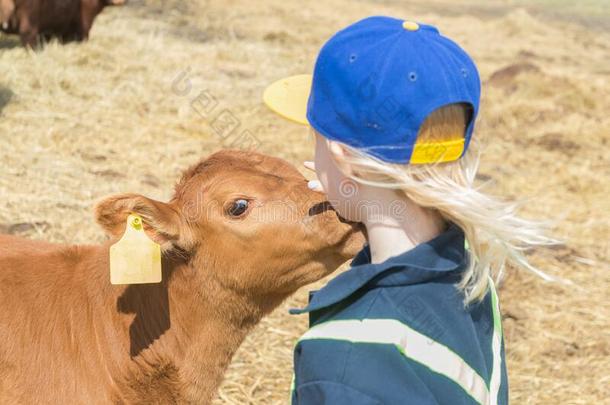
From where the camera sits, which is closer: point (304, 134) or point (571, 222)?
point (571, 222)

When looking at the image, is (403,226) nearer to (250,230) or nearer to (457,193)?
(457,193)

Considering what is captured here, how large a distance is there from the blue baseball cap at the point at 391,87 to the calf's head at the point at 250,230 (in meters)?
0.83

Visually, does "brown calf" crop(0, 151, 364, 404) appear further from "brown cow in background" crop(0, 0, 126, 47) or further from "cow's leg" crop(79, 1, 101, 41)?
"cow's leg" crop(79, 1, 101, 41)

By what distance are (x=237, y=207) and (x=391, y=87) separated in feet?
3.60

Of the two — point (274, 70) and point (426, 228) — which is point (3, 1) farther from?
point (426, 228)

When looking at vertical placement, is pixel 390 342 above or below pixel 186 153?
above

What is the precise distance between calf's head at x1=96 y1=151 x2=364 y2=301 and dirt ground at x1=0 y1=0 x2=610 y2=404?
0.70 metres

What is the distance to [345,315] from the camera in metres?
1.83

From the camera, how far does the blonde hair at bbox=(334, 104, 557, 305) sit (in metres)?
1.87

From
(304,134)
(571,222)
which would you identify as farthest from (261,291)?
(304,134)

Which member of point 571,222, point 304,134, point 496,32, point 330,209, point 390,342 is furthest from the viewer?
point 496,32

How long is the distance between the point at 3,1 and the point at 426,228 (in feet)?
32.9

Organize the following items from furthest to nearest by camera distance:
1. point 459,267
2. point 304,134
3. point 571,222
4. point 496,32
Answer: point 496,32 → point 304,134 → point 571,222 → point 459,267

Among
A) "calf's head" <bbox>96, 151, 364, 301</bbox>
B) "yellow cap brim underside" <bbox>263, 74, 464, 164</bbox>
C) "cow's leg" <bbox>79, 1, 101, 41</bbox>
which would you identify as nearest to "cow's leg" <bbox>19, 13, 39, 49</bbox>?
"cow's leg" <bbox>79, 1, 101, 41</bbox>
